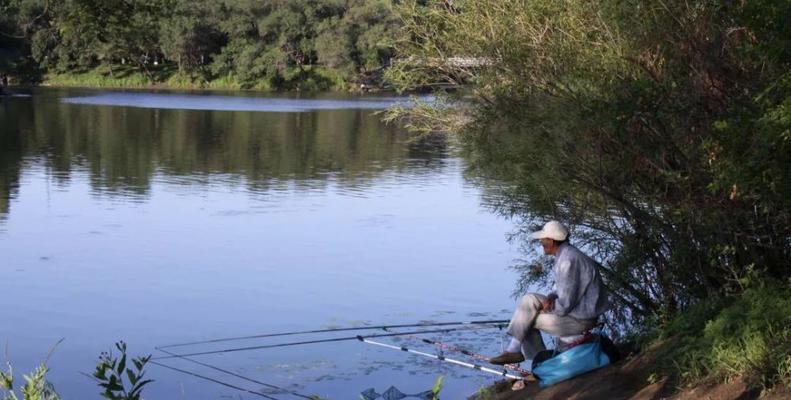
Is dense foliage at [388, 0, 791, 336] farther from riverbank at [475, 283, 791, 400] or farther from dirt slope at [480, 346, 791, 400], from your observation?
dirt slope at [480, 346, 791, 400]

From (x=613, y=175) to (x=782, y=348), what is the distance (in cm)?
226

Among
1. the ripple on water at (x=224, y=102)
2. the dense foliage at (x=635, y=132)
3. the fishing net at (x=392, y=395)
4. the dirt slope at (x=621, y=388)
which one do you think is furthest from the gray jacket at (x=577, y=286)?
the ripple on water at (x=224, y=102)

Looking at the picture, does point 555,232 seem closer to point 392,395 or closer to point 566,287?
point 566,287

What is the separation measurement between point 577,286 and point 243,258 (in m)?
7.87

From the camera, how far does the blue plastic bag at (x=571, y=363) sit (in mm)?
7590

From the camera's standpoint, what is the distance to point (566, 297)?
7.45 meters

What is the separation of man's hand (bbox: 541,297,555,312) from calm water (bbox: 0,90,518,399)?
1462 millimetres

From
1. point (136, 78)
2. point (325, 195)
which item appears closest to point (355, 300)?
point (325, 195)

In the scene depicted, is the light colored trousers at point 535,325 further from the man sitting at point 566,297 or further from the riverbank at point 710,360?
the riverbank at point 710,360

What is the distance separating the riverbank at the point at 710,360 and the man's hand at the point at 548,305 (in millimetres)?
475

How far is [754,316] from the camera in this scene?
6.90m

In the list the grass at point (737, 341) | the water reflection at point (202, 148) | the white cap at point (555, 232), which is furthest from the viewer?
the water reflection at point (202, 148)

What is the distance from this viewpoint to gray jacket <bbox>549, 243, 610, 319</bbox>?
24.2ft

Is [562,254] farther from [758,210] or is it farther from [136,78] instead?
[136,78]
